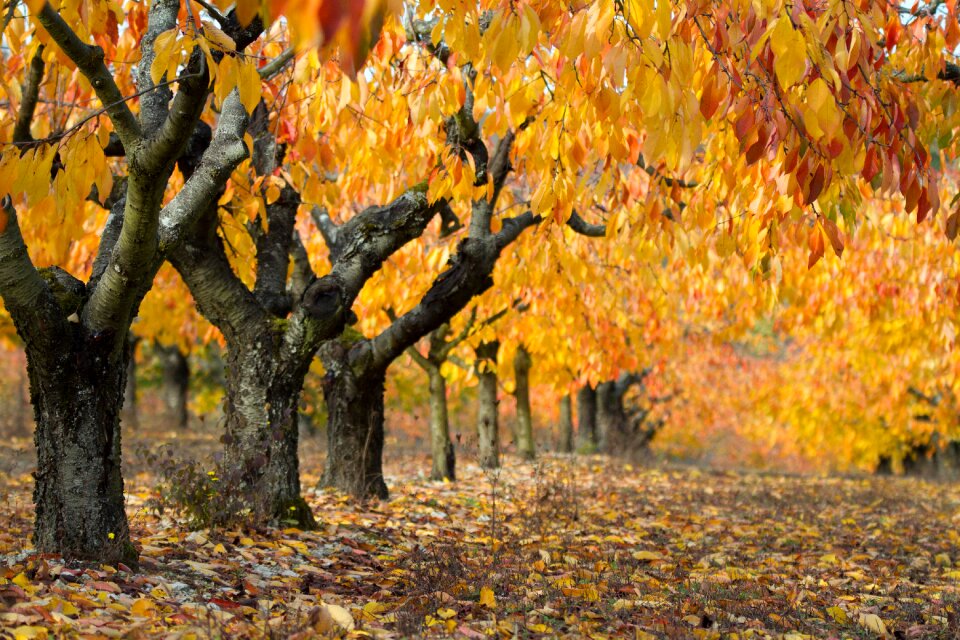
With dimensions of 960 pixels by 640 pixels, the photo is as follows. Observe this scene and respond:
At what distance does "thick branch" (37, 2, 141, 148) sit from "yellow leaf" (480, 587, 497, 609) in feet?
8.01

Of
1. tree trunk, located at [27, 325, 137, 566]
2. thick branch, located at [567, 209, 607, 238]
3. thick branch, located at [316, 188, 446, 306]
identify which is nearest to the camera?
tree trunk, located at [27, 325, 137, 566]

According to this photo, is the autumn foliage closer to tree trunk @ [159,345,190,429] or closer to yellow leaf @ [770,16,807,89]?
yellow leaf @ [770,16,807,89]

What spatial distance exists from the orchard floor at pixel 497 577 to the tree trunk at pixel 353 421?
0.31 m

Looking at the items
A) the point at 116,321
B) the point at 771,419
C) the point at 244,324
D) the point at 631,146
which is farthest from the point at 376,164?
the point at 771,419

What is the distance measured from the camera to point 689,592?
4156 mm

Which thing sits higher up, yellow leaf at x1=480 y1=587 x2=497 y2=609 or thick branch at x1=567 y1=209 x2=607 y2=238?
thick branch at x1=567 y1=209 x2=607 y2=238

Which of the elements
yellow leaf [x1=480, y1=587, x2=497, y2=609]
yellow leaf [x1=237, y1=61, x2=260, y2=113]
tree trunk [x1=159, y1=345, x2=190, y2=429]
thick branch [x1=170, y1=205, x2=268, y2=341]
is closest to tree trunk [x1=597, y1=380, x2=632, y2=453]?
tree trunk [x1=159, y1=345, x2=190, y2=429]

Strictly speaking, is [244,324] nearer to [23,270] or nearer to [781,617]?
[23,270]

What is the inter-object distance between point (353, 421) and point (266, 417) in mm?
2012

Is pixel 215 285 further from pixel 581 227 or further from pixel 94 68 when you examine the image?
pixel 581 227

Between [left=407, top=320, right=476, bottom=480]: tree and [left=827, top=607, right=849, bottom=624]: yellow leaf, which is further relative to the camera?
[left=407, top=320, right=476, bottom=480]: tree

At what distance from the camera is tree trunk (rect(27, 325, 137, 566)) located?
358 cm

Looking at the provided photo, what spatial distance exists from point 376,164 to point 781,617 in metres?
3.53

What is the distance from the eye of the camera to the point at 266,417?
5109mm
